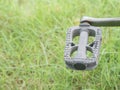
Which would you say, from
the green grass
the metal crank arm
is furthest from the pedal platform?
the green grass

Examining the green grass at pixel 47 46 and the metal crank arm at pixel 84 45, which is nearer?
the metal crank arm at pixel 84 45

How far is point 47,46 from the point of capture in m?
2.12

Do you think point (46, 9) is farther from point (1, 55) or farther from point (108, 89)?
point (108, 89)

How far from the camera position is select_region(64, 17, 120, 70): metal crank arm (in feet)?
3.98

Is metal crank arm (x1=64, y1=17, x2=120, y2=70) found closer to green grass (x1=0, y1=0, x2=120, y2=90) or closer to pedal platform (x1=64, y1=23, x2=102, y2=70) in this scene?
pedal platform (x1=64, y1=23, x2=102, y2=70)

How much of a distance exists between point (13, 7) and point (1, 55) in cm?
48

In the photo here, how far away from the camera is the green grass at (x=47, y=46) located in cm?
187

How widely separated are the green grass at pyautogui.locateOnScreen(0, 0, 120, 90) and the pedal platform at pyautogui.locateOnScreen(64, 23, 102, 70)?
518 mm

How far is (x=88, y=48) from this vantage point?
1279 mm

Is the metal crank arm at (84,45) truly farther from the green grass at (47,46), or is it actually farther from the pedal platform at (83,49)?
the green grass at (47,46)

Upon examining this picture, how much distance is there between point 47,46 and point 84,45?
851 mm

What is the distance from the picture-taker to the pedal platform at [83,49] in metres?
1.21

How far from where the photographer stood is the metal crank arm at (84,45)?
1.21 m

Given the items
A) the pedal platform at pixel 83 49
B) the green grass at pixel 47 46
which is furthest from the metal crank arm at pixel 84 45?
the green grass at pixel 47 46
